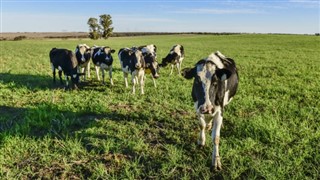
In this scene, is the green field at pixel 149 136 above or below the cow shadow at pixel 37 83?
below

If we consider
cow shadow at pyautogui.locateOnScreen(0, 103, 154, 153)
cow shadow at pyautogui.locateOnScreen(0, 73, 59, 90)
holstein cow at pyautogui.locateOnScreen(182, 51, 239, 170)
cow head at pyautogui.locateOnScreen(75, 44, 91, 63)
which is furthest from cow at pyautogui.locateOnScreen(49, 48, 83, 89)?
holstein cow at pyautogui.locateOnScreen(182, 51, 239, 170)

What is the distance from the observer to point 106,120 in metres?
8.05

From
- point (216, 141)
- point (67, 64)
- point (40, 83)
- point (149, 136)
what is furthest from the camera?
point (40, 83)

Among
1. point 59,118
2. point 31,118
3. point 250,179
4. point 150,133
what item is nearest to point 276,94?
point 150,133

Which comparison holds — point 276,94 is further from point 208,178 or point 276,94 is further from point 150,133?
point 208,178

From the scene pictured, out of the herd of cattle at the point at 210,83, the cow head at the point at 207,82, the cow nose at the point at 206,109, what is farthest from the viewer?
the herd of cattle at the point at 210,83

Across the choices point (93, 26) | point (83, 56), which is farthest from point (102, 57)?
point (93, 26)

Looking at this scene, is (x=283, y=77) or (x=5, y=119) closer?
(x=5, y=119)

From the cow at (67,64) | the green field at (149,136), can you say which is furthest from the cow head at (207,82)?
the cow at (67,64)

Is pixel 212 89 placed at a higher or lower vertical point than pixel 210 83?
lower

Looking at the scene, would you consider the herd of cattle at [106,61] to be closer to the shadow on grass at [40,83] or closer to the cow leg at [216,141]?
the shadow on grass at [40,83]

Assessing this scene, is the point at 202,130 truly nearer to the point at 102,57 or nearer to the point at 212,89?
the point at 212,89

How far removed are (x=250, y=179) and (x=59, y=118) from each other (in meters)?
5.36

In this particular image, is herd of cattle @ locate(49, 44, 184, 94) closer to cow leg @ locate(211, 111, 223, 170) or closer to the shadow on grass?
the shadow on grass
